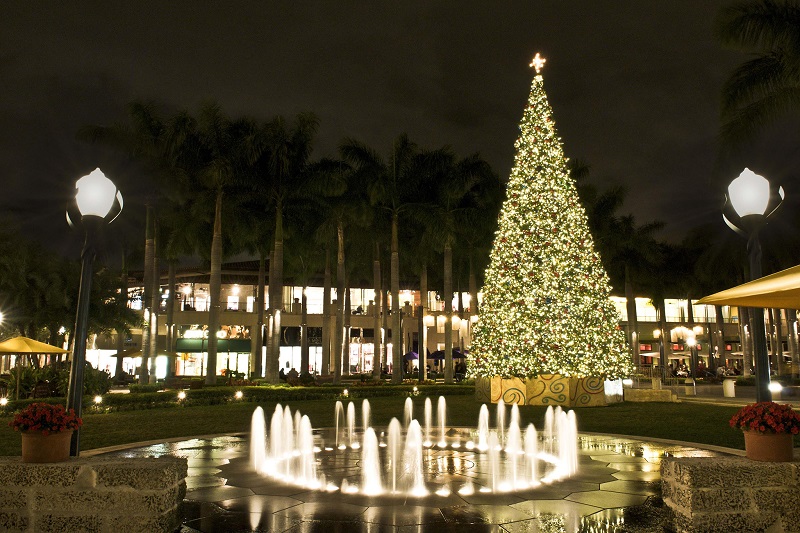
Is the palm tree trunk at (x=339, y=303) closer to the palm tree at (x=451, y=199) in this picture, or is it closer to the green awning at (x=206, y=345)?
the palm tree at (x=451, y=199)

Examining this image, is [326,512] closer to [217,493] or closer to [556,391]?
[217,493]

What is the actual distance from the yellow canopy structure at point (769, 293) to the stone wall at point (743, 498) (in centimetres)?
166

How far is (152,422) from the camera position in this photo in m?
18.5

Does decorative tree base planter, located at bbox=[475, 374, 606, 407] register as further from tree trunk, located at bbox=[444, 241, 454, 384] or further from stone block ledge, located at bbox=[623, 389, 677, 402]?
tree trunk, located at bbox=[444, 241, 454, 384]

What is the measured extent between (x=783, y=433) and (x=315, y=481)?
226 inches

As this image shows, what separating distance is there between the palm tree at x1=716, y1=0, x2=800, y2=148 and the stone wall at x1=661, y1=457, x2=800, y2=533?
18.0m

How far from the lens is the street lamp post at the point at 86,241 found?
7.45 metres

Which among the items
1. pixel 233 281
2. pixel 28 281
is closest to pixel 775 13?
pixel 28 281

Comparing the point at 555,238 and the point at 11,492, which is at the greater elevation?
the point at 555,238

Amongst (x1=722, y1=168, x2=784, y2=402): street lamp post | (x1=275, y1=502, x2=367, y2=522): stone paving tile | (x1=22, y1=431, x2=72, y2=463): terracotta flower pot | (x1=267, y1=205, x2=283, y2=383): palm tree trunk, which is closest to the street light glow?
(x1=22, y1=431, x2=72, y2=463): terracotta flower pot

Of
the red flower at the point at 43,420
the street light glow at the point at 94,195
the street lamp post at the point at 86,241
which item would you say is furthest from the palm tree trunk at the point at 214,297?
the red flower at the point at 43,420

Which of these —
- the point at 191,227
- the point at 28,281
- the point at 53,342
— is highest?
the point at 191,227

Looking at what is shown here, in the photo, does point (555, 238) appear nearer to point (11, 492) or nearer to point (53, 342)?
point (11, 492)

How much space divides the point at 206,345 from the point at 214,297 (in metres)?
28.4
